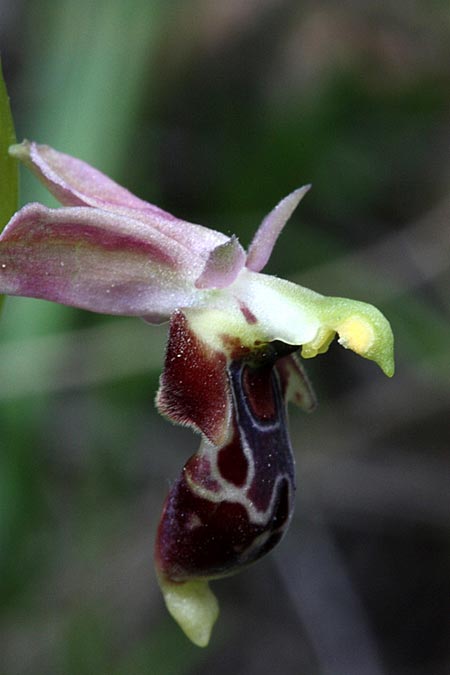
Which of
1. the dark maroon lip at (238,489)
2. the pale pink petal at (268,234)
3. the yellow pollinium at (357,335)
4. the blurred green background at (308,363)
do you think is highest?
the pale pink petal at (268,234)

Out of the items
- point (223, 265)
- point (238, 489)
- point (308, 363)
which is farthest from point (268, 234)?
point (308, 363)

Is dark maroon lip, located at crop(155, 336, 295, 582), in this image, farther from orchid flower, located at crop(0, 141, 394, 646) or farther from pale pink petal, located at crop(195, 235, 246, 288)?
pale pink petal, located at crop(195, 235, 246, 288)

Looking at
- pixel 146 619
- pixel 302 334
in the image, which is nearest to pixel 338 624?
pixel 146 619

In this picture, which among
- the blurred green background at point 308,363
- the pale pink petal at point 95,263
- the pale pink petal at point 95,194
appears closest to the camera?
the pale pink petal at point 95,263

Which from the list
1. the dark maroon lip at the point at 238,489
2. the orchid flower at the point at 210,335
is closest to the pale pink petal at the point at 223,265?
the orchid flower at the point at 210,335

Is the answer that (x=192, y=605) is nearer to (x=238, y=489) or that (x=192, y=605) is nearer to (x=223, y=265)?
(x=238, y=489)

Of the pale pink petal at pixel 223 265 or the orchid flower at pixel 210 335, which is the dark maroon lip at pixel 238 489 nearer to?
the orchid flower at pixel 210 335

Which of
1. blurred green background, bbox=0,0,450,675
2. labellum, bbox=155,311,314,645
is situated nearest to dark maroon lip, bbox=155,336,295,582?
labellum, bbox=155,311,314,645
